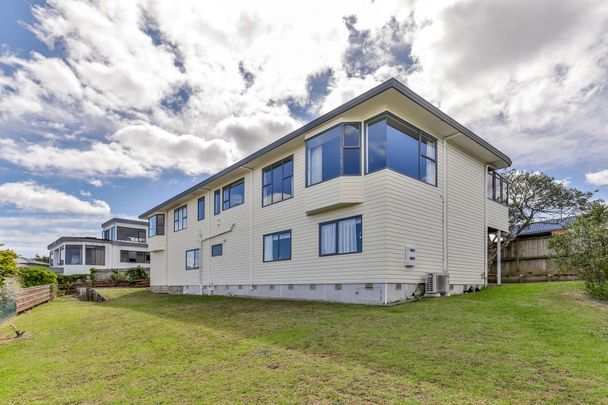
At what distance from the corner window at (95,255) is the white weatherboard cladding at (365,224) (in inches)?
1086

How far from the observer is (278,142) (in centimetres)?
1409

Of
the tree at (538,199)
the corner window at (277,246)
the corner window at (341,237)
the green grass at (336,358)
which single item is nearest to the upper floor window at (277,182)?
the corner window at (277,246)

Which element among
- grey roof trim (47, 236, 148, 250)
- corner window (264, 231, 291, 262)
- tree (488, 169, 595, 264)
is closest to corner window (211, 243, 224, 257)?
corner window (264, 231, 291, 262)

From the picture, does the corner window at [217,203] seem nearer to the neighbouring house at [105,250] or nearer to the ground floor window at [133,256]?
the neighbouring house at [105,250]

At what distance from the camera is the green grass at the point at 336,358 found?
432 centimetres

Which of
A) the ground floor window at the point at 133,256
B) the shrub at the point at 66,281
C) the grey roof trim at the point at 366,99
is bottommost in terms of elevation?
the shrub at the point at 66,281

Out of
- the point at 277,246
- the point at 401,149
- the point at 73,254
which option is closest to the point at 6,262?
the point at 277,246

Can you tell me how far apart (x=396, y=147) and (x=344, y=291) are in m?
4.70

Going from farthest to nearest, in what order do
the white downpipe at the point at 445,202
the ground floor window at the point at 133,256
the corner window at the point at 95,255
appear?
the ground floor window at the point at 133,256 < the corner window at the point at 95,255 < the white downpipe at the point at 445,202

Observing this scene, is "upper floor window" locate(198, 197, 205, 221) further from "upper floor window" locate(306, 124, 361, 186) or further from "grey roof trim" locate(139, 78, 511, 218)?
"upper floor window" locate(306, 124, 361, 186)

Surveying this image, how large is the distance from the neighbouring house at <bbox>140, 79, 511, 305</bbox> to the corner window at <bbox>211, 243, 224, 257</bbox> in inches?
45.0

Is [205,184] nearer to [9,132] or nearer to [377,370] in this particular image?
[9,132]

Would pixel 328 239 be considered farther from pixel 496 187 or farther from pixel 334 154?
pixel 496 187

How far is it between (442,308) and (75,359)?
7.82 m
